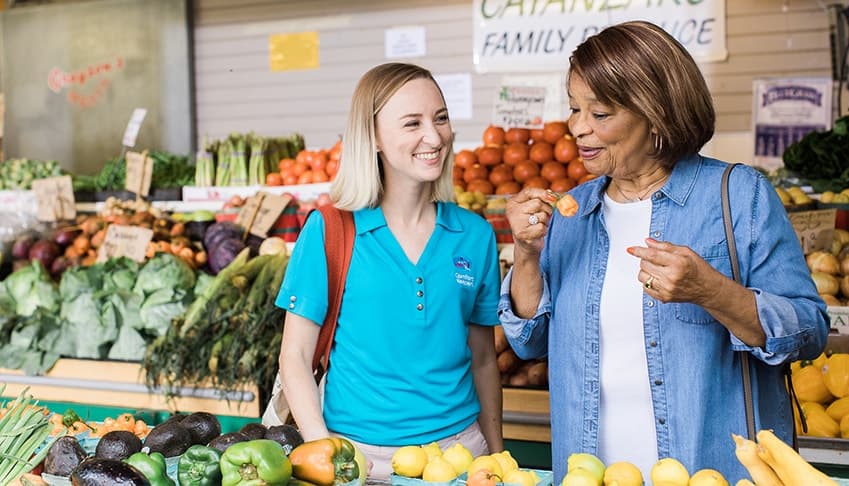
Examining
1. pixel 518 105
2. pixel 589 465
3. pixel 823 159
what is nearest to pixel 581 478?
pixel 589 465

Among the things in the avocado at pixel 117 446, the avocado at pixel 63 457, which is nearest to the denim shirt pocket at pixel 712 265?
the avocado at pixel 117 446

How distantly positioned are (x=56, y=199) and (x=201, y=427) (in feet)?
14.5

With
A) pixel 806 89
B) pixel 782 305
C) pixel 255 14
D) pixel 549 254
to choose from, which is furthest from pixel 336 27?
pixel 782 305

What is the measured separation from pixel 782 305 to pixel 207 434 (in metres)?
1.33

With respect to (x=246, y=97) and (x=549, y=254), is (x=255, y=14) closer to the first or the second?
(x=246, y=97)

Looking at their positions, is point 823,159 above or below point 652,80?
below

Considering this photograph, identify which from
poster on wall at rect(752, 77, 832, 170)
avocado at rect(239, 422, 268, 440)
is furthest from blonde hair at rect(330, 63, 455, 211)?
poster on wall at rect(752, 77, 832, 170)

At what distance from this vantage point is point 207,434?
2.13m

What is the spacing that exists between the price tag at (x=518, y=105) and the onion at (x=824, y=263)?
2070 mm

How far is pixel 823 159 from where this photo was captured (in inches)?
200

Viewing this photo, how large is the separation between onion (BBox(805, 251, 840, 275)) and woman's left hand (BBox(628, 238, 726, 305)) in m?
2.64

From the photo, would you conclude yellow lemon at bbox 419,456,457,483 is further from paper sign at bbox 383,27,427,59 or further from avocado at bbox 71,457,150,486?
paper sign at bbox 383,27,427,59

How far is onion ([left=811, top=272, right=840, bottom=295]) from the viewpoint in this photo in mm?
4121

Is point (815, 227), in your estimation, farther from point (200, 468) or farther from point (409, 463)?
point (200, 468)
